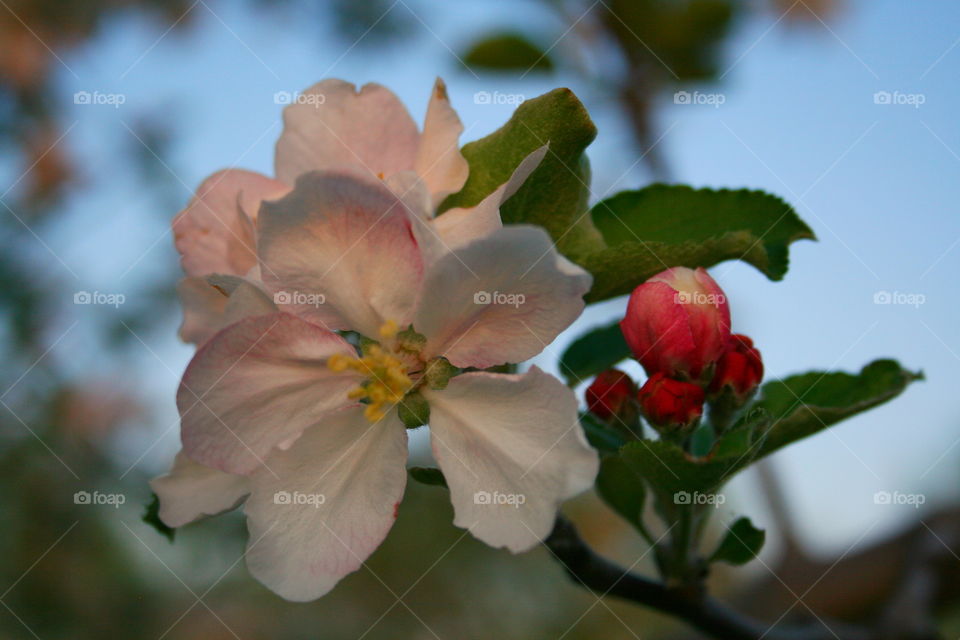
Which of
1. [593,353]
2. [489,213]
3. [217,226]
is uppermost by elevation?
[489,213]

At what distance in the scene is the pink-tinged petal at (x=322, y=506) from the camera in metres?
0.80

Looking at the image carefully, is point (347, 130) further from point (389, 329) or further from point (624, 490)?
point (624, 490)

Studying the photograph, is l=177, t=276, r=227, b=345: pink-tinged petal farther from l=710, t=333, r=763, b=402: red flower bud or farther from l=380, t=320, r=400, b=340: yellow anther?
l=710, t=333, r=763, b=402: red flower bud

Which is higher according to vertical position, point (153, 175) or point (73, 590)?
point (153, 175)

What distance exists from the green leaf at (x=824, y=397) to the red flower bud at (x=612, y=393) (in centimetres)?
14

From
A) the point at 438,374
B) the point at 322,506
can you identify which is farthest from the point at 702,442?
the point at 322,506

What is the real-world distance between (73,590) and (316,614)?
42.0 inches

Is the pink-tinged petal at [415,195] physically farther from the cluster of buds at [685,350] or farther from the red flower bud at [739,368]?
the red flower bud at [739,368]

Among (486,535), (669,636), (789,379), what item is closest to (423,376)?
(486,535)

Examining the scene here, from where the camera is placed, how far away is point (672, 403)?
0.85 metres

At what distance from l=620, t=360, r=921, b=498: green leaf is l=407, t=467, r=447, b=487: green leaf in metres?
0.18

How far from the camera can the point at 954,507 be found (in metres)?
1.97

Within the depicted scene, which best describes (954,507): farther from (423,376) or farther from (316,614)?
(316,614)

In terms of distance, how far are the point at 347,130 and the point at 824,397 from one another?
2.13 ft
